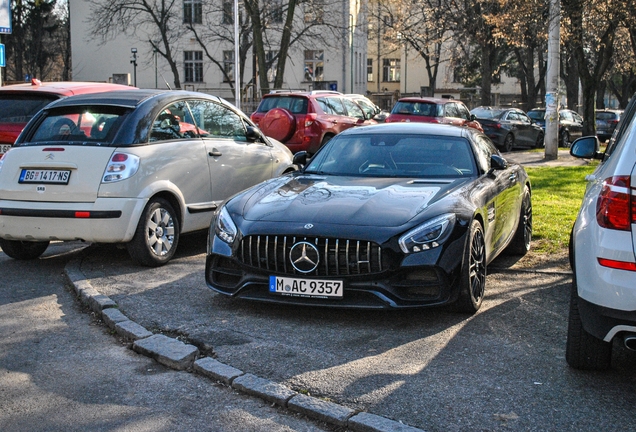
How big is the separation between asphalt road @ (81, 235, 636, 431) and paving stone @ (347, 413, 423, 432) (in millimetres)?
86

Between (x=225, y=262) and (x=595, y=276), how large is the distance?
9.81ft

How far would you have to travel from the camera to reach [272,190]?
6.92 m

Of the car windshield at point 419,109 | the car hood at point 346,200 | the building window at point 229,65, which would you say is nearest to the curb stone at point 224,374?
the car hood at point 346,200

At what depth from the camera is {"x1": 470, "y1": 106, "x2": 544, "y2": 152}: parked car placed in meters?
26.7

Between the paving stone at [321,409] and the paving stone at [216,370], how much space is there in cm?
53

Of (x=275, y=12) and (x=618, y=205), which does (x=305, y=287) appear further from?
(x=275, y=12)

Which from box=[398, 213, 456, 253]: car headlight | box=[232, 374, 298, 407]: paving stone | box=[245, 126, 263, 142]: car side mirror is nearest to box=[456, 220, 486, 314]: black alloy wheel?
box=[398, 213, 456, 253]: car headlight

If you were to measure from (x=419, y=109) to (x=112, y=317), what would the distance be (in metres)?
18.1

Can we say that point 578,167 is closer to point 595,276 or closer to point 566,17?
point 566,17

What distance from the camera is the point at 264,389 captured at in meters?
4.55

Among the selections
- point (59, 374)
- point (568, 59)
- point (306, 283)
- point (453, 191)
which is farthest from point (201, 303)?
point (568, 59)

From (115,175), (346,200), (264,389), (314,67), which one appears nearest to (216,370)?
(264,389)

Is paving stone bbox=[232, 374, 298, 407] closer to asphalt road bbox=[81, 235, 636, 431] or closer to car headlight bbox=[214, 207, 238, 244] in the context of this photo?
asphalt road bbox=[81, 235, 636, 431]

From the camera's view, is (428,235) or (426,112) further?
(426,112)
